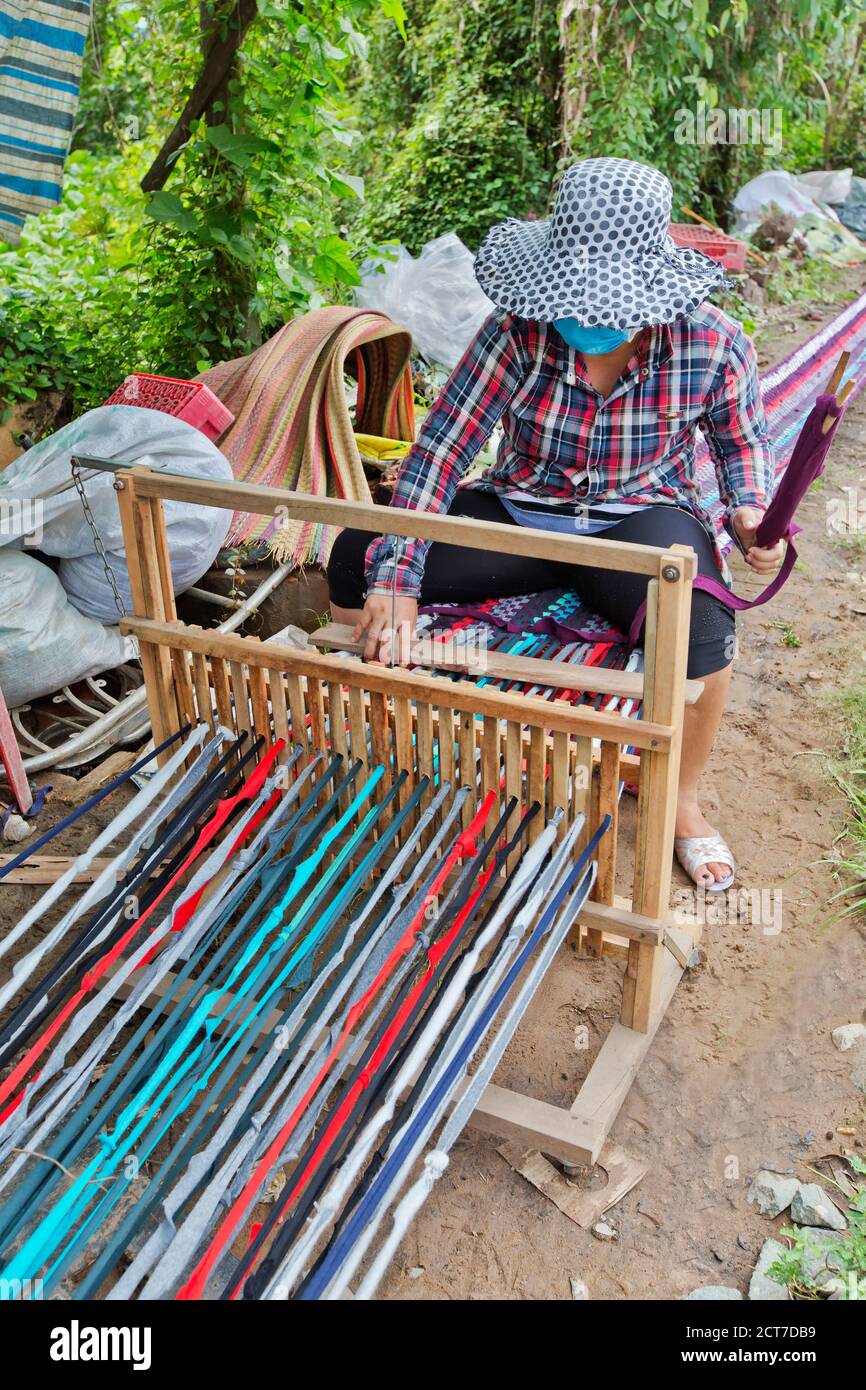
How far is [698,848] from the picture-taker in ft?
7.72

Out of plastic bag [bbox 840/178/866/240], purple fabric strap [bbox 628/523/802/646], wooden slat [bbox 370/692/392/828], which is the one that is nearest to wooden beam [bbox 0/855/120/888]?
wooden slat [bbox 370/692/392/828]

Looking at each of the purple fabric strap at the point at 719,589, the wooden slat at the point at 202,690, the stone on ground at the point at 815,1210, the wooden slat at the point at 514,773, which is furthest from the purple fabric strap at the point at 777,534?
the stone on ground at the point at 815,1210

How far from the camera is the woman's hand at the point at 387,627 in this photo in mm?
2021

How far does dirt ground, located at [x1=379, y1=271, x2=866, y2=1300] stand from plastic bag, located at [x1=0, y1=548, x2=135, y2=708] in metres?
1.47

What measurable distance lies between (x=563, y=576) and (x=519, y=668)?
0.51m

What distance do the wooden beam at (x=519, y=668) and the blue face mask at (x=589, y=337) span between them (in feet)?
1.95

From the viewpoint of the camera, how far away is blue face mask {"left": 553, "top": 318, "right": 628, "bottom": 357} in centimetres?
205

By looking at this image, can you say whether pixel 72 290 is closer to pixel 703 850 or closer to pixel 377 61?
pixel 377 61

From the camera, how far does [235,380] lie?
354cm

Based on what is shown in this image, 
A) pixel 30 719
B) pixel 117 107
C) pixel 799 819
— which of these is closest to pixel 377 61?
pixel 117 107

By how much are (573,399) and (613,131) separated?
4762 millimetres

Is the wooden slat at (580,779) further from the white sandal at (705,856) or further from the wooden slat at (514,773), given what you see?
the white sandal at (705,856)
